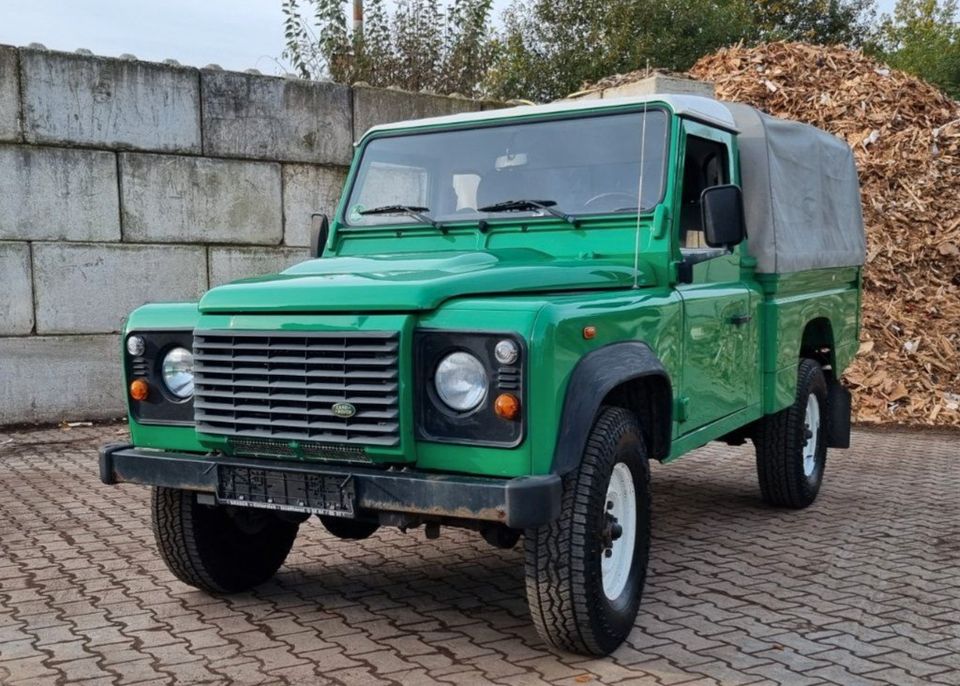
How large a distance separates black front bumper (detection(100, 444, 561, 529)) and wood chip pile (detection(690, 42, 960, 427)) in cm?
806

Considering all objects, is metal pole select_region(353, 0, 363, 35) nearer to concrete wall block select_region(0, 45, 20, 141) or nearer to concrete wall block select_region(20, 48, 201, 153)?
concrete wall block select_region(20, 48, 201, 153)

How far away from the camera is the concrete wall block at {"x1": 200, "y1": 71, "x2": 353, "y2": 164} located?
984 cm

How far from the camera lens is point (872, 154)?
1311 centimetres

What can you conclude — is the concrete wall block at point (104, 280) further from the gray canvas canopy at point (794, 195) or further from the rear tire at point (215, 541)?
the gray canvas canopy at point (794, 195)

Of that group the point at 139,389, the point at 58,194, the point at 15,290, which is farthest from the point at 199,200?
the point at 139,389

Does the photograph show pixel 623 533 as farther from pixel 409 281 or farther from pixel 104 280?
pixel 104 280

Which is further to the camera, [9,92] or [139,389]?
[9,92]

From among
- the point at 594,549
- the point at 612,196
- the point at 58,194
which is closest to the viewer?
the point at 594,549

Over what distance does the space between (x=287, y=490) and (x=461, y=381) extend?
31.7 inches

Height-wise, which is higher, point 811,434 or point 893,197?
point 893,197

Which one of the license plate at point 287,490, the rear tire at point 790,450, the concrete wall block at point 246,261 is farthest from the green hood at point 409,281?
the concrete wall block at point 246,261

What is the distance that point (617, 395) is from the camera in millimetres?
4195

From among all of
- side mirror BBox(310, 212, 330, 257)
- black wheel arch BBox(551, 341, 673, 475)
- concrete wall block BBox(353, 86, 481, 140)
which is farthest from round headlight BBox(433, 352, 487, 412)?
concrete wall block BBox(353, 86, 481, 140)

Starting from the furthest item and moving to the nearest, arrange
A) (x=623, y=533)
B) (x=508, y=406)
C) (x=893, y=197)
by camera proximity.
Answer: (x=893, y=197), (x=623, y=533), (x=508, y=406)
